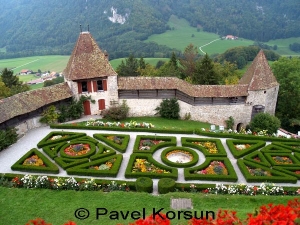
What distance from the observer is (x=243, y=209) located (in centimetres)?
1769

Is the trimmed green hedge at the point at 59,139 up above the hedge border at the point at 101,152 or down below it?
above

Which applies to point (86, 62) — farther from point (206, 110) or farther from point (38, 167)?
point (206, 110)

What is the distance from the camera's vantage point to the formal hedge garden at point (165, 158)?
21.5m

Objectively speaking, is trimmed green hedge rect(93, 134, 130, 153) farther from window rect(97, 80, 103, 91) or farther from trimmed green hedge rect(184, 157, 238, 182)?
window rect(97, 80, 103, 91)

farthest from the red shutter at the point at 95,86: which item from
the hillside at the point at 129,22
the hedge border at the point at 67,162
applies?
the hillside at the point at 129,22

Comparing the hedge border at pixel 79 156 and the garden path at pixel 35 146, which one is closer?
the garden path at pixel 35 146

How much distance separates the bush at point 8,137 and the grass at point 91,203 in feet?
22.4

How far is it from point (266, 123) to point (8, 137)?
25.9m

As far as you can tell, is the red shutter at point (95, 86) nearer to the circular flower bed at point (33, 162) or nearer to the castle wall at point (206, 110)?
the castle wall at point (206, 110)

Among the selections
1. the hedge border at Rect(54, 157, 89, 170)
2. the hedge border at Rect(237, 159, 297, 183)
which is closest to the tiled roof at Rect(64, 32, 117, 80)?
the hedge border at Rect(54, 157, 89, 170)

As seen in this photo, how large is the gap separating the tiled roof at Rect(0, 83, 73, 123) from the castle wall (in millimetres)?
7649

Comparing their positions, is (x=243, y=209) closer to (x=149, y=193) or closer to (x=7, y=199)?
(x=149, y=193)

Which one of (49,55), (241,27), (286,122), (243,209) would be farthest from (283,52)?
(243,209)

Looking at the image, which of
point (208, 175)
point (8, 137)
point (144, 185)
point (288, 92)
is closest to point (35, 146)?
point (8, 137)
